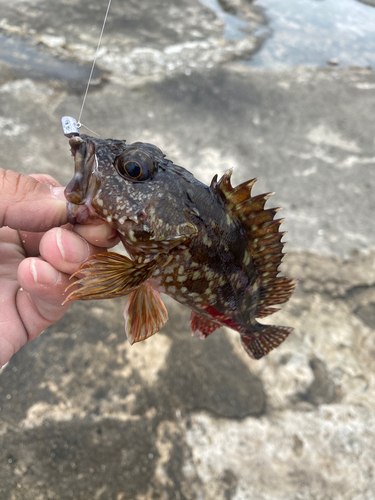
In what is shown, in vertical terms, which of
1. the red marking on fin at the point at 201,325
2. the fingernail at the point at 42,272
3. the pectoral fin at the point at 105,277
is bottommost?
the red marking on fin at the point at 201,325

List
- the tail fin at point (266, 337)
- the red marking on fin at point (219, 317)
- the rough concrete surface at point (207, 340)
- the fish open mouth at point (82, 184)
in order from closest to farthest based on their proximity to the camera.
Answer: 1. the fish open mouth at point (82, 184)
2. the red marking on fin at point (219, 317)
3. the tail fin at point (266, 337)
4. the rough concrete surface at point (207, 340)

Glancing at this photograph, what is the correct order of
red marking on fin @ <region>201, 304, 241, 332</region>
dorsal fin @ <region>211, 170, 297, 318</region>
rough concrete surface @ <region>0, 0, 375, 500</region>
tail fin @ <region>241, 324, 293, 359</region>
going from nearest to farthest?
dorsal fin @ <region>211, 170, 297, 318</region>
red marking on fin @ <region>201, 304, 241, 332</region>
tail fin @ <region>241, 324, 293, 359</region>
rough concrete surface @ <region>0, 0, 375, 500</region>

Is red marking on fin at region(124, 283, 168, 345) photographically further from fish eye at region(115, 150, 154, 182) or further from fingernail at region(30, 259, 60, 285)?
fish eye at region(115, 150, 154, 182)

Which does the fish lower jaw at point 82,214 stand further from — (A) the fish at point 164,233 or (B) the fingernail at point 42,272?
(B) the fingernail at point 42,272

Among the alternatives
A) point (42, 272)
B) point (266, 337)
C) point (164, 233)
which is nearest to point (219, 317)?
point (266, 337)

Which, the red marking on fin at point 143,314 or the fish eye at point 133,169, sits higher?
the fish eye at point 133,169

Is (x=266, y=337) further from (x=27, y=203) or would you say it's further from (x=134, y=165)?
(x=27, y=203)

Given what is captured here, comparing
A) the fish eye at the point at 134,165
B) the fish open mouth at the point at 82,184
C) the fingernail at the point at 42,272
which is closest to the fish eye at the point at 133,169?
the fish eye at the point at 134,165

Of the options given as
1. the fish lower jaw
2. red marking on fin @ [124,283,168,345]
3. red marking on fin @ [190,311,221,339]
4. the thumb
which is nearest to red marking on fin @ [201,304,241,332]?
red marking on fin @ [190,311,221,339]
